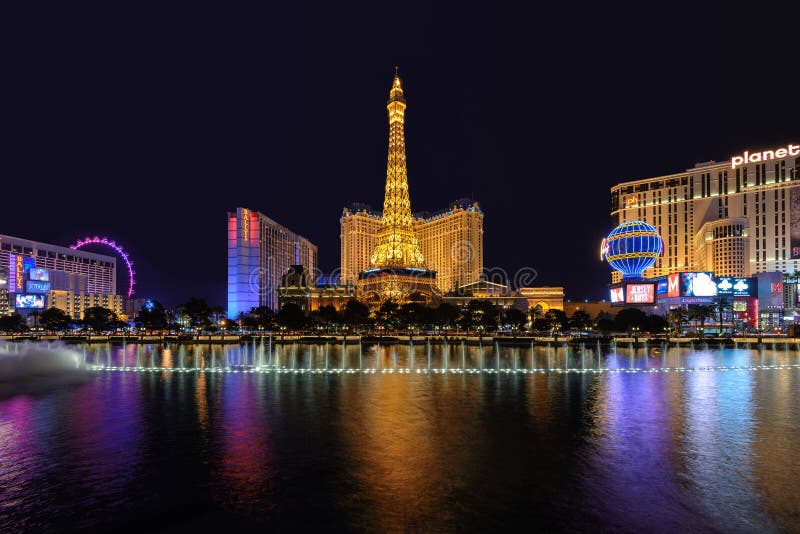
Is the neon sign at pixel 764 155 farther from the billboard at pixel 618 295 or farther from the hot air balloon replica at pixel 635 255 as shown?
the billboard at pixel 618 295

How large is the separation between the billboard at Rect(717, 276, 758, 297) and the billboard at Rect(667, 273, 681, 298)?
665 cm

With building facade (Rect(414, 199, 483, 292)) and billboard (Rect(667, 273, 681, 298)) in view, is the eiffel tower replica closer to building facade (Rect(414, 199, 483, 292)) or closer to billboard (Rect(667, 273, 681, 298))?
building facade (Rect(414, 199, 483, 292))

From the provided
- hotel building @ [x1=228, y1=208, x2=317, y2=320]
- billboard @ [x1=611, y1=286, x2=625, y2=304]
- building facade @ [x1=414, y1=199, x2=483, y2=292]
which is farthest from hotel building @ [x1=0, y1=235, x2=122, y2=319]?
billboard @ [x1=611, y1=286, x2=625, y2=304]

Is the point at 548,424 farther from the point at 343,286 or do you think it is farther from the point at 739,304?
the point at 343,286

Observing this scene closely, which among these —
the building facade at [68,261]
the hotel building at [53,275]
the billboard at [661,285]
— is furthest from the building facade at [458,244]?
the building facade at [68,261]

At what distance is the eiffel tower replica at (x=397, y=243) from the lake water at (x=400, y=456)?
9708cm

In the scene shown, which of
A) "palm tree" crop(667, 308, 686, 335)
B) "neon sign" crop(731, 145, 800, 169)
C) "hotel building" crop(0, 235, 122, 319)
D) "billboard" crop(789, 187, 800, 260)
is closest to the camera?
"palm tree" crop(667, 308, 686, 335)

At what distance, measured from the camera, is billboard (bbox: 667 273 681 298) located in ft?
286

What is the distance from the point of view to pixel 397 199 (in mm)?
120062

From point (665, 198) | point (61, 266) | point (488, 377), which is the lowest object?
point (488, 377)

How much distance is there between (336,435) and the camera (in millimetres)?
14852

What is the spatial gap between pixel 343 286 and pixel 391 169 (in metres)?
37.8

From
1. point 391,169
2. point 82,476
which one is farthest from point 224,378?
point 391,169

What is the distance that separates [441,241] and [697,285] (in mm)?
84732
